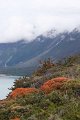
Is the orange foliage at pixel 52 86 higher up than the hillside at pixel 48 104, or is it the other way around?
the orange foliage at pixel 52 86

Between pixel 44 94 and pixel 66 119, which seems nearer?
pixel 66 119

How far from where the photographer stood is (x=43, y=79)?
105 ft

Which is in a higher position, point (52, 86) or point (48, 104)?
point (52, 86)

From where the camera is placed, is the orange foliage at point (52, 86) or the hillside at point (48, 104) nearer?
the hillside at point (48, 104)

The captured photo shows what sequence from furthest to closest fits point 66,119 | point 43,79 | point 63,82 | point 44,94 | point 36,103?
1. point 43,79
2. point 63,82
3. point 44,94
4. point 36,103
5. point 66,119

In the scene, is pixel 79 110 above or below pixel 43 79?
below

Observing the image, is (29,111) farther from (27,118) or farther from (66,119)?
(66,119)

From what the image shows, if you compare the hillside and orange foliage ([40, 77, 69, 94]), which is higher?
orange foliage ([40, 77, 69, 94])

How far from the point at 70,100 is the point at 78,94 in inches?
61.1

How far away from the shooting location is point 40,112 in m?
20.8

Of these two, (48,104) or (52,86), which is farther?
(52,86)

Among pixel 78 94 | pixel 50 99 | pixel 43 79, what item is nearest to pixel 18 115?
pixel 50 99

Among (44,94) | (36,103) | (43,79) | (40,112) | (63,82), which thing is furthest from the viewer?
(43,79)

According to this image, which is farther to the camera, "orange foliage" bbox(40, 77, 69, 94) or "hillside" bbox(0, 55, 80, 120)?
"orange foliage" bbox(40, 77, 69, 94)
